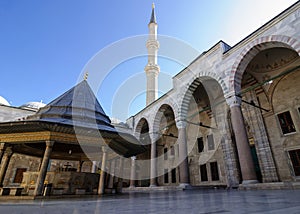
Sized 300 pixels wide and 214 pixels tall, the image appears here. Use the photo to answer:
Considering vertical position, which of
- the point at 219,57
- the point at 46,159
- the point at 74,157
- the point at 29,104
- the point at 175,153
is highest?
the point at 29,104

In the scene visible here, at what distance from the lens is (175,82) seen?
1327 centimetres

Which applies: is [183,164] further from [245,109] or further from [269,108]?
[269,108]

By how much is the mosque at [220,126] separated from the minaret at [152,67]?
3.56 meters

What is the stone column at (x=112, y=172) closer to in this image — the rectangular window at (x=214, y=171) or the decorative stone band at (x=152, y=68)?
the rectangular window at (x=214, y=171)

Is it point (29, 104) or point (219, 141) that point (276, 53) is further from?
point (29, 104)

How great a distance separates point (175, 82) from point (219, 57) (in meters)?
3.95

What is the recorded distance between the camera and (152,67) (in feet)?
68.0

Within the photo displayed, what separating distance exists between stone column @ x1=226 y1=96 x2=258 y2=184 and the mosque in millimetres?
39

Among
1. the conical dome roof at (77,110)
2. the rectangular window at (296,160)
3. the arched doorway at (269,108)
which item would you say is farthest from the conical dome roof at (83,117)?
the rectangular window at (296,160)

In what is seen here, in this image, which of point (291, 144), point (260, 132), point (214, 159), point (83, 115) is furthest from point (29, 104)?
point (291, 144)

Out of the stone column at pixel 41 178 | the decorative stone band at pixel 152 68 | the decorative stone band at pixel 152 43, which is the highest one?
the decorative stone band at pixel 152 43

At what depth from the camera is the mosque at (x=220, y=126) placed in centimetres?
703

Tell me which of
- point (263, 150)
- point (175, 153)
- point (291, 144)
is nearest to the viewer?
point (291, 144)

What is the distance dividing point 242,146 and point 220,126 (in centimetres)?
578
